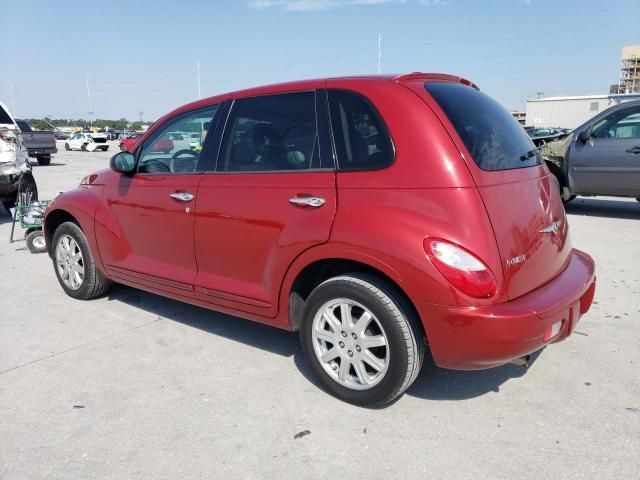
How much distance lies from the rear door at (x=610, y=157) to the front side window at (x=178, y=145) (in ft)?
22.2

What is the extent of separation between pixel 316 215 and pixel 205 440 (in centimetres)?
130

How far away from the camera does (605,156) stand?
26.5 feet

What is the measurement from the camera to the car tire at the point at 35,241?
6.73 meters

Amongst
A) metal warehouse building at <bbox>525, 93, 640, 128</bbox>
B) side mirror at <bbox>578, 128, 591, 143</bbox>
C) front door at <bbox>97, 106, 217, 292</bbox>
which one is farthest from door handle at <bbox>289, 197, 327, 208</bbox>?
metal warehouse building at <bbox>525, 93, 640, 128</bbox>

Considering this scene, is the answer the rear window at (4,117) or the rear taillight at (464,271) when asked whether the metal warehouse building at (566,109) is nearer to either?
the rear window at (4,117)

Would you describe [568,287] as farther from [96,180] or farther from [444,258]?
[96,180]

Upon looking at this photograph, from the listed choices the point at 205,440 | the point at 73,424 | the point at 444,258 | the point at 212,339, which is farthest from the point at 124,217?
the point at 444,258

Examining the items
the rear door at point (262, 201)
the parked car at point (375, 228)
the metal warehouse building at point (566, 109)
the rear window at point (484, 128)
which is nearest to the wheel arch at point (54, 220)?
the parked car at point (375, 228)

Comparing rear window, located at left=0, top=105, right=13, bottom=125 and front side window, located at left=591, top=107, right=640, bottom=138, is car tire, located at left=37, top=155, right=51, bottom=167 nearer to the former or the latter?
rear window, located at left=0, top=105, right=13, bottom=125

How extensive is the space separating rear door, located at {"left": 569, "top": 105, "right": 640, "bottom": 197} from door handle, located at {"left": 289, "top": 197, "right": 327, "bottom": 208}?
22.4ft

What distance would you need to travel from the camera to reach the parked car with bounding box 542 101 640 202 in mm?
7852

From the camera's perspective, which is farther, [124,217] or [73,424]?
[124,217]

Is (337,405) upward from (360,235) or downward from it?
downward

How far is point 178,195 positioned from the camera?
3.64 metres
